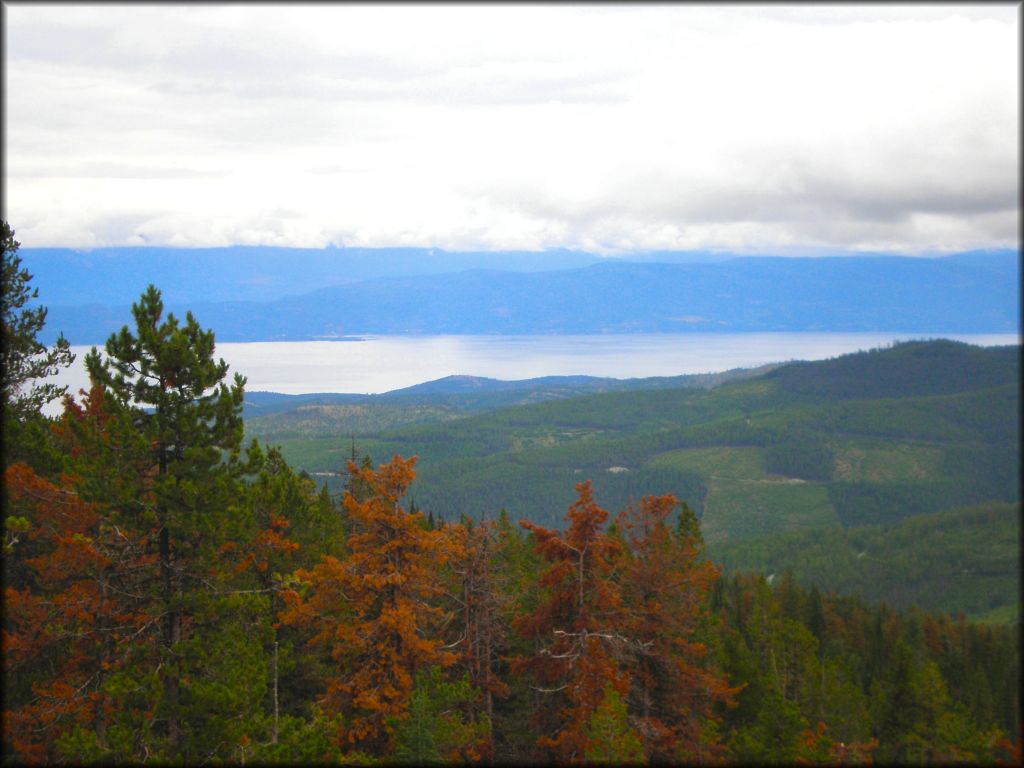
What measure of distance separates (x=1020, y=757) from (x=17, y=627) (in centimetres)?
2184

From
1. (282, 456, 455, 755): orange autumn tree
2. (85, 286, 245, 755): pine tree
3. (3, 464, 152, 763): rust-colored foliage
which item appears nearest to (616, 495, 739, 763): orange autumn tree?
(282, 456, 455, 755): orange autumn tree

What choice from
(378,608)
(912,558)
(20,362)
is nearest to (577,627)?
(378,608)

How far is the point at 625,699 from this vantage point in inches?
1019

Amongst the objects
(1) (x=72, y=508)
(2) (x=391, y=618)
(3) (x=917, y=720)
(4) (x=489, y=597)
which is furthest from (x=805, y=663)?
(1) (x=72, y=508)

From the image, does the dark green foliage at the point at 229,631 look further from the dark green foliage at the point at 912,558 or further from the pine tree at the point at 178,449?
the dark green foliage at the point at 912,558

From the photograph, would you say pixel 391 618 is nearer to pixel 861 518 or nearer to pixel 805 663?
pixel 805 663

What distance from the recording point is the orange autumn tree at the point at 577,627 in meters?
23.3

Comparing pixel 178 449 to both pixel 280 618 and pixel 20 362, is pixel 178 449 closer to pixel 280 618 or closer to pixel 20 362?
→ pixel 280 618

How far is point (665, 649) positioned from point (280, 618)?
12.9 meters

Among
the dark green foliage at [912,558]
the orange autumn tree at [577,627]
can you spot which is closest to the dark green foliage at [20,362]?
the orange autumn tree at [577,627]

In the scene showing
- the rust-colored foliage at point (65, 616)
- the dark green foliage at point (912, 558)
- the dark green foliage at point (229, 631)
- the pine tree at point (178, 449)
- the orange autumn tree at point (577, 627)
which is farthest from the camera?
the dark green foliage at point (912, 558)

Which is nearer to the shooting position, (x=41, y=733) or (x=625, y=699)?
(x=41, y=733)

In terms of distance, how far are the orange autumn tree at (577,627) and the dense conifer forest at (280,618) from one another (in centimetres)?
8

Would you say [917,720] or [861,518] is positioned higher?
[917,720]
